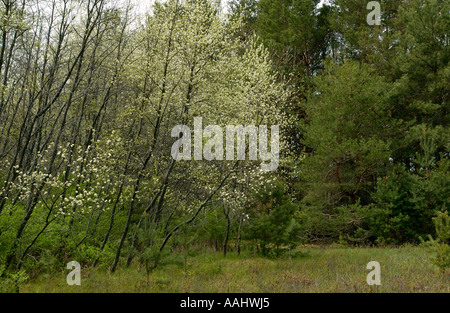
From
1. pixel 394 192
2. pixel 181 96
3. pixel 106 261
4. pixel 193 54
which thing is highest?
pixel 193 54

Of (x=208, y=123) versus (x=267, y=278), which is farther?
(x=208, y=123)

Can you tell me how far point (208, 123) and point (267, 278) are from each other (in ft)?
18.9

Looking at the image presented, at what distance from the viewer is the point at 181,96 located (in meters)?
10.1

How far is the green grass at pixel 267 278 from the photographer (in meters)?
7.16

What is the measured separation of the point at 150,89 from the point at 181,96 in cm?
114

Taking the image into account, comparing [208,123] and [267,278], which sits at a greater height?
[208,123]

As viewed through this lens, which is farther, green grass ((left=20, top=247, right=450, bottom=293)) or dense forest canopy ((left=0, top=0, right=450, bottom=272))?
dense forest canopy ((left=0, top=0, right=450, bottom=272))

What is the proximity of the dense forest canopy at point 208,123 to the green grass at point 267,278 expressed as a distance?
0.65m

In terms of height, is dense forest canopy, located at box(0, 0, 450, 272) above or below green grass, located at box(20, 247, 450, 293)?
above

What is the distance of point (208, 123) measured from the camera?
39.1ft

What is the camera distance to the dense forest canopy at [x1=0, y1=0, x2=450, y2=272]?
898cm

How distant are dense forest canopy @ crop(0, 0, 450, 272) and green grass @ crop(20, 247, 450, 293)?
0.65 m
